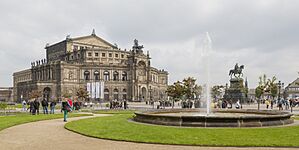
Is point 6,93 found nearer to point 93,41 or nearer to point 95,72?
point 93,41

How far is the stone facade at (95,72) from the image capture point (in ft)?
345

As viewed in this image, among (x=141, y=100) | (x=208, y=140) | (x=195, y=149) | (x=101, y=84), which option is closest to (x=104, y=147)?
(x=195, y=149)

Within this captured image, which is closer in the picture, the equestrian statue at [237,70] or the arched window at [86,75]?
the equestrian statue at [237,70]

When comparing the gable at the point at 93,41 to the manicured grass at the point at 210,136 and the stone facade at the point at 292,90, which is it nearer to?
the stone facade at the point at 292,90

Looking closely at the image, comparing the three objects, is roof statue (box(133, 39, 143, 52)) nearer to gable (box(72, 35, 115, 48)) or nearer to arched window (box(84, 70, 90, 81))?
gable (box(72, 35, 115, 48))

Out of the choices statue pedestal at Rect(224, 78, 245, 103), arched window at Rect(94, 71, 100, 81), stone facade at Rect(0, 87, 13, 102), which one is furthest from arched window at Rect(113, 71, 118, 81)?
stone facade at Rect(0, 87, 13, 102)

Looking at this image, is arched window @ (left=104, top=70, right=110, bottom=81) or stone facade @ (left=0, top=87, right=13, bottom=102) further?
stone facade @ (left=0, top=87, right=13, bottom=102)

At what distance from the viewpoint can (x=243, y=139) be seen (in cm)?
1338

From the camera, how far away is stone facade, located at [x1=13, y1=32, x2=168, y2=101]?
105 metres

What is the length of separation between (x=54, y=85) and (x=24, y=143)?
9589cm

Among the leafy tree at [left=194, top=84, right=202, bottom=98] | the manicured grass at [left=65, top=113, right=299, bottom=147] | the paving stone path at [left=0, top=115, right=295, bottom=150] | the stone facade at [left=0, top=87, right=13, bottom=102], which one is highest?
the leafy tree at [left=194, top=84, right=202, bottom=98]

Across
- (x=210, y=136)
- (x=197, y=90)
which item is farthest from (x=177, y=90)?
(x=210, y=136)

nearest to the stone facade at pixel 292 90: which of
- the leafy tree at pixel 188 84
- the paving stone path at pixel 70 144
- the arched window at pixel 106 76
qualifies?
the arched window at pixel 106 76

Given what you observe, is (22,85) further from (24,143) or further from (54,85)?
(24,143)
